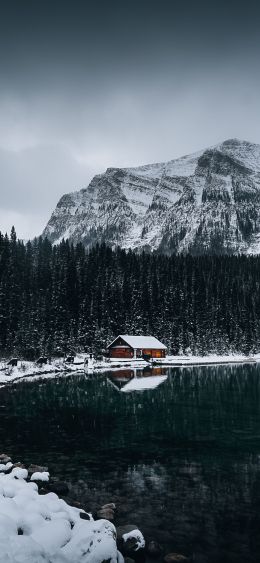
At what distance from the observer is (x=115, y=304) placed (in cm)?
11725

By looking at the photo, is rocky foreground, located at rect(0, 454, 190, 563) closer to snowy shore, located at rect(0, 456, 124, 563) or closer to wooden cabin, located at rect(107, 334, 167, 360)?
snowy shore, located at rect(0, 456, 124, 563)

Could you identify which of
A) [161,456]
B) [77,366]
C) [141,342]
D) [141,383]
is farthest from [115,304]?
[161,456]

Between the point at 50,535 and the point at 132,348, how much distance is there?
89595 millimetres


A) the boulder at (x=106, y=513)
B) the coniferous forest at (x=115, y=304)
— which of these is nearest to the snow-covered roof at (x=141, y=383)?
the coniferous forest at (x=115, y=304)

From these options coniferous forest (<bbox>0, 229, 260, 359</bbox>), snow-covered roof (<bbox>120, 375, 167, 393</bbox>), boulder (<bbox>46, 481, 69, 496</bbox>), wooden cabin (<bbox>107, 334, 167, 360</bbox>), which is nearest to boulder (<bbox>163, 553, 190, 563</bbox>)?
boulder (<bbox>46, 481, 69, 496</bbox>)

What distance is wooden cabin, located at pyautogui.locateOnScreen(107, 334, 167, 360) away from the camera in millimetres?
101688

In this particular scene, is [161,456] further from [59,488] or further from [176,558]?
[176,558]

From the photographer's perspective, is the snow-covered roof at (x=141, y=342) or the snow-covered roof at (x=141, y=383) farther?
the snow-covered roof at (x=141, y=342)

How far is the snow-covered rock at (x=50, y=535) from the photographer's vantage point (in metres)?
10.9

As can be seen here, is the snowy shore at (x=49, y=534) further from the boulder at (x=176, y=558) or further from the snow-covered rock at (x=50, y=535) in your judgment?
the boulder at (x=176, y=558)

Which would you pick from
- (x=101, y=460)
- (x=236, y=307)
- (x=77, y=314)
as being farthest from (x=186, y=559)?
(x=236, y=307)

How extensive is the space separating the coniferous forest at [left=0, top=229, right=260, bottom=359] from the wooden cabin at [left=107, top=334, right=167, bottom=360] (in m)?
3.72

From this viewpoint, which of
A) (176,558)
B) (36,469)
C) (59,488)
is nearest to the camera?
(176,558)

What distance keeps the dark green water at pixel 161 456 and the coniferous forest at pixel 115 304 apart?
153ft
